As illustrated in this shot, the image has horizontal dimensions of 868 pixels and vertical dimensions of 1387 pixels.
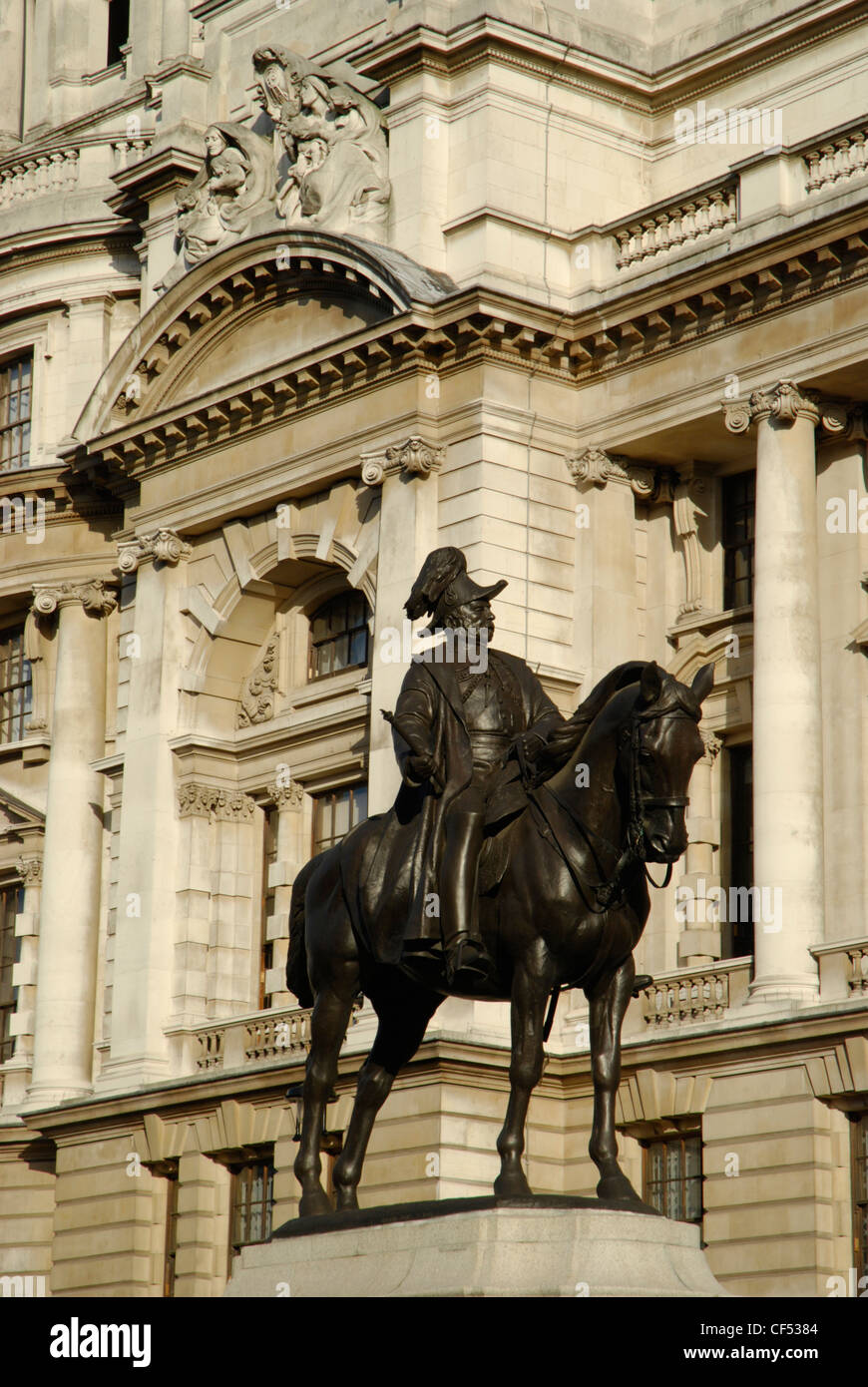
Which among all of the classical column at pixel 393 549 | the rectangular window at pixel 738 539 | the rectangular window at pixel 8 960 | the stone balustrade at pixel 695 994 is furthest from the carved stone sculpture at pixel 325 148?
the rectangular window at pixel 8 960

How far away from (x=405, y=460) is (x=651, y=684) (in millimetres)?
19255

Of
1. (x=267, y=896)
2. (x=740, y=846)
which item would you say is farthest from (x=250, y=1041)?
(x=740, y=846)

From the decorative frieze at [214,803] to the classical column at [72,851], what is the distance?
352 cm

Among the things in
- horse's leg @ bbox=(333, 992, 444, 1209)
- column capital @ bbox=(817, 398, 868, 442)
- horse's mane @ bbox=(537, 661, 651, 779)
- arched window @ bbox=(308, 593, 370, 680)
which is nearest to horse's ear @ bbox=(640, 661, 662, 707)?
horse's mane @ bbox=(537, 661, 651, 779)

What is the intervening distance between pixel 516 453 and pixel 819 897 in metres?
7.69

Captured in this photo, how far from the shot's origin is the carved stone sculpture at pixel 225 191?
122 feet

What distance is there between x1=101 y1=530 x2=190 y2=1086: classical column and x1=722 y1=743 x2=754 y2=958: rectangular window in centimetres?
864

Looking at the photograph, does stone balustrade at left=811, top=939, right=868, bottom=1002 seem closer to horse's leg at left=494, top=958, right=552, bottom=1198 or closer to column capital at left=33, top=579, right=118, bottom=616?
horse's leg at left=494, top=958, right=552, bottom=1198

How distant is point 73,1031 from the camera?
39.5m

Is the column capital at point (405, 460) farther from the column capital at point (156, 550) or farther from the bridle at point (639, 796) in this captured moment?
the bridle at point (639, 796)

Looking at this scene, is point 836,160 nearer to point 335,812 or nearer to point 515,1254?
point 335,812

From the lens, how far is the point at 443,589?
16.9 metres

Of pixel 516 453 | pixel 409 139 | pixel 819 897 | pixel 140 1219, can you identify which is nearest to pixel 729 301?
pixel 516 453

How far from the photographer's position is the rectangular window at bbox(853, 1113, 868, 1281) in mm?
28562
